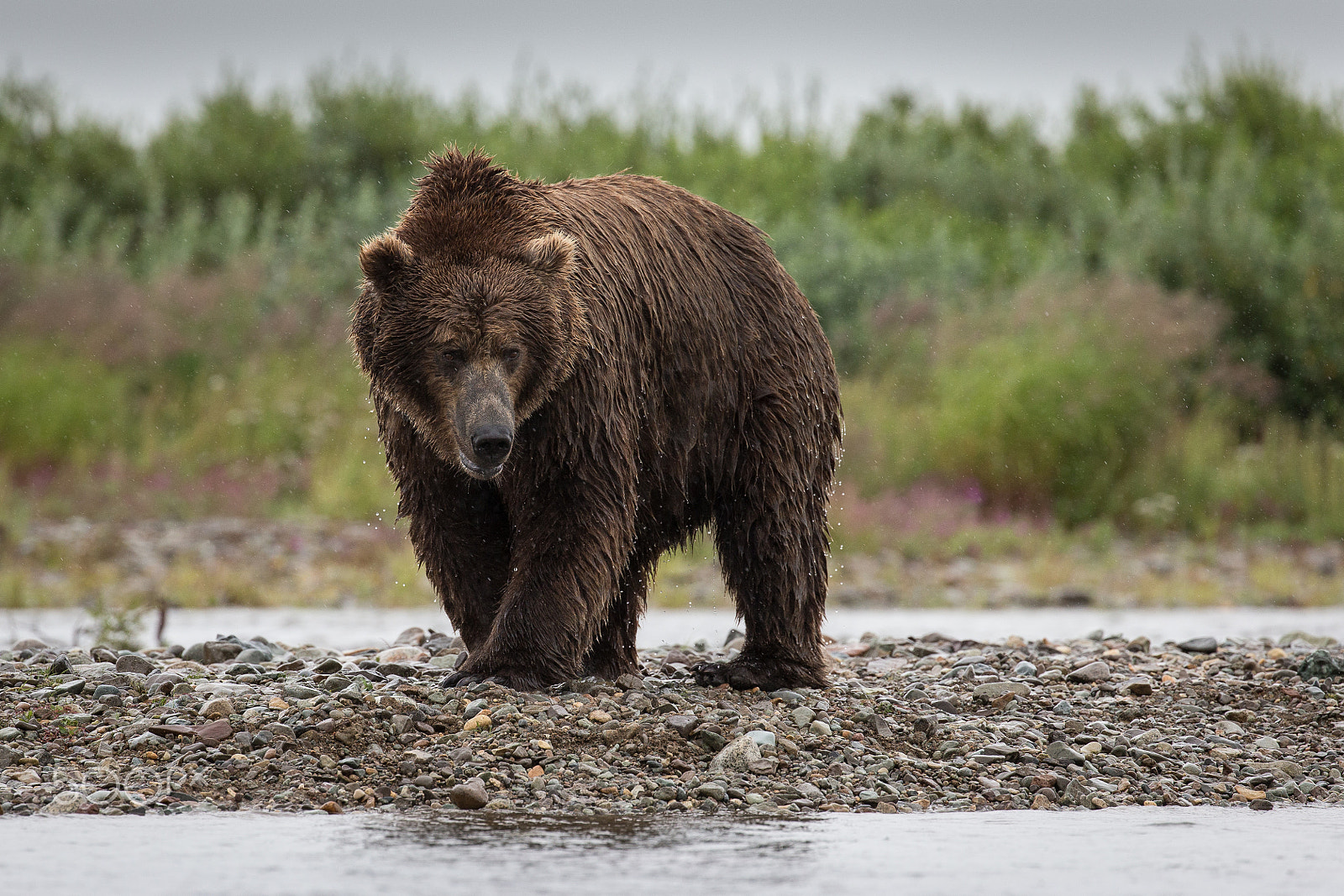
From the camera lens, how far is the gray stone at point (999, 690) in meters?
6.53

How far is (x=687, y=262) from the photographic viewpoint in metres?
6.61

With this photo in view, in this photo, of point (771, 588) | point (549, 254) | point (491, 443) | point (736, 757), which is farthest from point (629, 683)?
point (549, 254)

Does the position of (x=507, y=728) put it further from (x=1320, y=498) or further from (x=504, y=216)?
(x=1320, y=498)

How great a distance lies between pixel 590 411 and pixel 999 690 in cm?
209

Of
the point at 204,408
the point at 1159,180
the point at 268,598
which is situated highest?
the point at 1159,180

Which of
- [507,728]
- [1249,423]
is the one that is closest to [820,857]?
[507,728]

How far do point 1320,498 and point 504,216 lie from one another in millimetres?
12399

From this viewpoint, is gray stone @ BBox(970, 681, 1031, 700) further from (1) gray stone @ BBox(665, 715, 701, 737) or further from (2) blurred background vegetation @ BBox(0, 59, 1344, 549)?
(2) blurred background vegetation @ BBox(0, 59, 1344, 549)

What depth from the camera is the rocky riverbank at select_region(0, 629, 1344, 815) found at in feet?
16.8

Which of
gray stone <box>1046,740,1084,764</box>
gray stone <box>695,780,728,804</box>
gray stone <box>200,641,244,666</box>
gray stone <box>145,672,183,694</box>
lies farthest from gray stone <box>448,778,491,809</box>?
gray stone <box>200,641,244,666</box>

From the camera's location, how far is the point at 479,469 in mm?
5543

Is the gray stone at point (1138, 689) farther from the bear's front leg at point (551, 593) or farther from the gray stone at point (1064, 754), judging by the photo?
the bear's front leg at point (551, 593)

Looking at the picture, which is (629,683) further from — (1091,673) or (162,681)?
(1091,673)

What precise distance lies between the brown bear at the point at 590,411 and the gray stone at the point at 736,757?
31.9 inches
